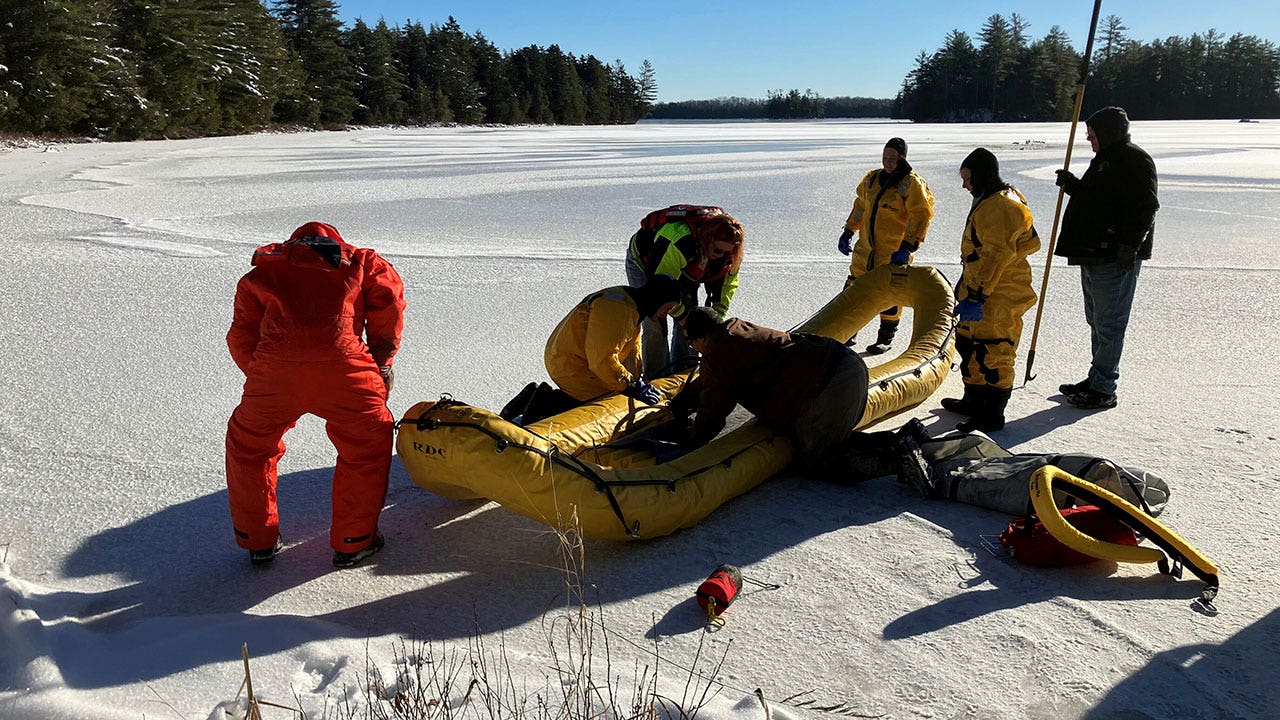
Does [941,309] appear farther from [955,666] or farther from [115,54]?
[115,54]

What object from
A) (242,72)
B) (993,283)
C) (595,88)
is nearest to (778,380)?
(993,283)

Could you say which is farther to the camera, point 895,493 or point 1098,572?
point 895,493

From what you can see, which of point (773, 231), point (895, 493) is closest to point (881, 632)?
point (895, 493)

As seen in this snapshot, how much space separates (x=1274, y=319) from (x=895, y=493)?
158 inches

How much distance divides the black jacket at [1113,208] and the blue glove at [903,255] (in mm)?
1077

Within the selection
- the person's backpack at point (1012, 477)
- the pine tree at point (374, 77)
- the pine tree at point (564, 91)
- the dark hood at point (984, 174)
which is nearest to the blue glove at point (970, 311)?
the dark hood at point (984, 174)

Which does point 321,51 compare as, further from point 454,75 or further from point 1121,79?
point 1121,79

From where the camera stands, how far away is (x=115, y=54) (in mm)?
23781

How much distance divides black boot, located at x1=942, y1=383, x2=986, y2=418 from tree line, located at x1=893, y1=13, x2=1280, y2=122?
49368 millimetres

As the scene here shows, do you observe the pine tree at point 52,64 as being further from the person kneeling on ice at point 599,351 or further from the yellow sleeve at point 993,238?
the yellow sleeve at point 993,238

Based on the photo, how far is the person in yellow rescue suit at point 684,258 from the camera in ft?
12.9

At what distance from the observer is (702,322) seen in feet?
10.0

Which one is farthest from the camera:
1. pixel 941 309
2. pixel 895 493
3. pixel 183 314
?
pixel 183 314

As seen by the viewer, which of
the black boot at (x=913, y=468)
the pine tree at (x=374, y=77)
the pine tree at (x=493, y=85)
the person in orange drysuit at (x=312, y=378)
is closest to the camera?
the person in orange drysuit at (x=312, y=378)
